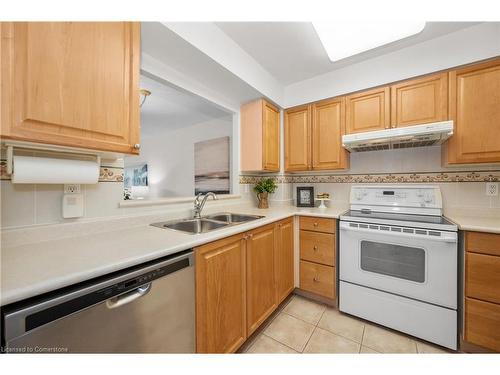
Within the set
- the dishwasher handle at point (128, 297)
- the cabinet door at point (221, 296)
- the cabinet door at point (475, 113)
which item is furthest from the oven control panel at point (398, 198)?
the dishwasher handle at point (128, 297)

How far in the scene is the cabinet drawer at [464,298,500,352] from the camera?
129 cm

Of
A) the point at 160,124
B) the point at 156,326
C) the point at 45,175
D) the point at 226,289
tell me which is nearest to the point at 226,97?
the point at 45,175

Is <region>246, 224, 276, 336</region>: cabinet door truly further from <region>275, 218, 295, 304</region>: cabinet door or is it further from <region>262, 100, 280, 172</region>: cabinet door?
<region>262, 100, 280, 172</region>: cabinet door

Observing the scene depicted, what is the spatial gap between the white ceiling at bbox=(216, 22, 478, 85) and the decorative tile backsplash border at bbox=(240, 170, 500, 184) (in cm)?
116

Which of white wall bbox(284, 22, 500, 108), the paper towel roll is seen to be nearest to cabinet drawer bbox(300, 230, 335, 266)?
white wall bbox(284, 22, 500, 108)

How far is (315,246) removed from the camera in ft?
6.45

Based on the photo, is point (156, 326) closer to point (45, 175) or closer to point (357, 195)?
point (45, 175)

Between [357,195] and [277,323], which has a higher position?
[357,195]

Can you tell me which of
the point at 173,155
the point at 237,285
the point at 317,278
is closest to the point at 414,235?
the point at 317,278

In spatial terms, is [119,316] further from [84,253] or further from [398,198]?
[398,198]

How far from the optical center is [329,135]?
222cm

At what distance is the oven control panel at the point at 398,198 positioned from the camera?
182cm

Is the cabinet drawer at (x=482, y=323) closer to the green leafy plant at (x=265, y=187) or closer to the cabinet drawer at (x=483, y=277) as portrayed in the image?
the cabinet drawer at (x=483, y=277)
